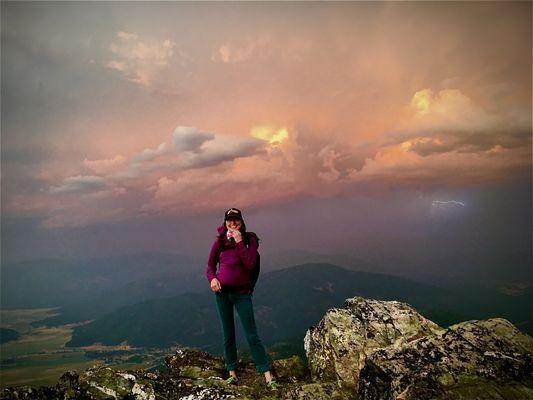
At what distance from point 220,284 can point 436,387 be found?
22.8ft

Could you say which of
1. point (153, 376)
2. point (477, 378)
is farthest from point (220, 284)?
point (477, 378)

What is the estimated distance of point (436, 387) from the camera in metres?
7.41

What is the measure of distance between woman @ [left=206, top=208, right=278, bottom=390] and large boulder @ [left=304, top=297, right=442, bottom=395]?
2.41m

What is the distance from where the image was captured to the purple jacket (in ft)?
35.3

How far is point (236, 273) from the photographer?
1091cm

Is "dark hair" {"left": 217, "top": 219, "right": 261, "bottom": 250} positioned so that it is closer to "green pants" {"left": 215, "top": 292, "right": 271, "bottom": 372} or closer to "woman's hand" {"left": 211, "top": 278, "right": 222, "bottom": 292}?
"woman's hand" {"left": 211, "top": 278, "right": 222, "bottom": 292}

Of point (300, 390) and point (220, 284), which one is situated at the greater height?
point (220, 284)

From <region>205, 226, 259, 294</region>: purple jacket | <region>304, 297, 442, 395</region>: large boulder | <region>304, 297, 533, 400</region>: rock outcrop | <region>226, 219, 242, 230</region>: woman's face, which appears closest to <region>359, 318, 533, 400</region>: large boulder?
<region>304, 297, 533, 400</region>: rock outcrop

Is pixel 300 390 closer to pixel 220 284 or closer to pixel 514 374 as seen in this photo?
pixel 220 284

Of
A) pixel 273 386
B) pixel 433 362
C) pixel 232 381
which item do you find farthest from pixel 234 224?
pixel 433 362

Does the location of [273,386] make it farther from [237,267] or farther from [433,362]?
[433,362]

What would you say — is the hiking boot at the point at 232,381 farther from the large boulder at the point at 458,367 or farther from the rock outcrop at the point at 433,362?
the large boulder at the point at 458,367

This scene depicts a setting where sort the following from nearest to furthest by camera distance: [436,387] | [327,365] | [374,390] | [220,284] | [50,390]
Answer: [436,387] < [374,390] < [50,390] < [220,284] < [327,365]

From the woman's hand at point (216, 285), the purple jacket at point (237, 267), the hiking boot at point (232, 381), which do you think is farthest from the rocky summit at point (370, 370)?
the purple jacket at point (237, 267)
